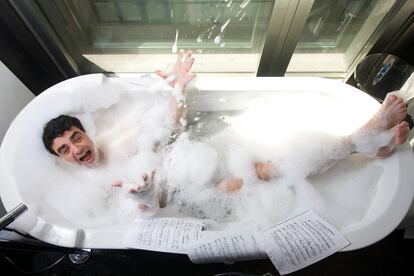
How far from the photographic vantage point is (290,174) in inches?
51.1

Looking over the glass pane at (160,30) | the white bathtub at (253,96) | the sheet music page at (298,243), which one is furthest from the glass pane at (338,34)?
the sheet music page at (298,243)

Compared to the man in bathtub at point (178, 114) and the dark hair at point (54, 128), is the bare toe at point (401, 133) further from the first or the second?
the dark hair at point (54, 128)

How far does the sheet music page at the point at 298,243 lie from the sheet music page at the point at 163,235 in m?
0.23

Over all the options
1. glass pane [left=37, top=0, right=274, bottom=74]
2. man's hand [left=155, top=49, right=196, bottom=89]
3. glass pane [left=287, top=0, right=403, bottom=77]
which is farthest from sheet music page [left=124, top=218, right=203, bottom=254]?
glass pane [left=287, top=0, right=403, bottom=77]

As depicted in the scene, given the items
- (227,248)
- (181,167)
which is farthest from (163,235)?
(181,167)

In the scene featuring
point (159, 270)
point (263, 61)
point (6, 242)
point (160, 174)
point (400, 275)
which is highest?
point (263, 61)

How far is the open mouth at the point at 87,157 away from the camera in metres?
1.22

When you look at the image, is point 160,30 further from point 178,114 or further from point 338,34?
point 338,34

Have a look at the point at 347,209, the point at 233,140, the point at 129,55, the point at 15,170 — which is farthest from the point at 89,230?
the point at 129,55

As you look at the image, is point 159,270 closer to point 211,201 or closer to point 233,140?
point 211,201

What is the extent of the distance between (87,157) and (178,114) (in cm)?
42

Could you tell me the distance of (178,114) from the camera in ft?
4.58

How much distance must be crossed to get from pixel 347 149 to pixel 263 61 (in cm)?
66

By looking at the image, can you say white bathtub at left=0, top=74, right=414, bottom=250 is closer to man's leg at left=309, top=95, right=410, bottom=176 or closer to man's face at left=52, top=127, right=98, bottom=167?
man's leg at left=309, top=95, right=410, bottom=176
